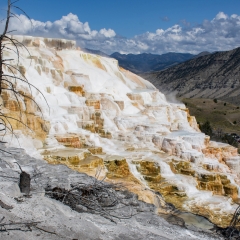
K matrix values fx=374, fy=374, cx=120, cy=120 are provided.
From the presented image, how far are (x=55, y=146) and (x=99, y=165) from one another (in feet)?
5.77

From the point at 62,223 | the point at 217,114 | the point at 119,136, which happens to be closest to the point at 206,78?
the point at 217,114

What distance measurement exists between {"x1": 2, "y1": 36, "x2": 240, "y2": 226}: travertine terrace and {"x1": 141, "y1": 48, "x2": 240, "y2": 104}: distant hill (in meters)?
63.3

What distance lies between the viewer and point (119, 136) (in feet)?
47.9

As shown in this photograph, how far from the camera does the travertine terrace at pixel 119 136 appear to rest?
11.3 m

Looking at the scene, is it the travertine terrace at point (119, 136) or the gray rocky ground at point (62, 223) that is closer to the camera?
the gray rocky ground at point (62, 223)

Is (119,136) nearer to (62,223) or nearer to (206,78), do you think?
(62,223)

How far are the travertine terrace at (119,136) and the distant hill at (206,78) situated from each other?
6326 centimetres

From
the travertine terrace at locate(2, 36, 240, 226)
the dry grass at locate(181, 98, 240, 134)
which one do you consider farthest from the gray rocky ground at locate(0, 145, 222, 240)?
the dry grass at locate(181, 98, 240, 134)

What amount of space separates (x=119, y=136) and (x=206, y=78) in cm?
8560

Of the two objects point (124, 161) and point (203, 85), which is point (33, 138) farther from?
point (203, 85)

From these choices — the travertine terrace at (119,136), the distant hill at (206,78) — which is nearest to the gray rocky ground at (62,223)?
the travertine terrace at (119,136)

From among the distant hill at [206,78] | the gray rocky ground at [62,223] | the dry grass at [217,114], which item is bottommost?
the gray rocky ground at [62,223]

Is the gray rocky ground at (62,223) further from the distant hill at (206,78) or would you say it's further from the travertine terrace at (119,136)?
the distant hill at (206,78)

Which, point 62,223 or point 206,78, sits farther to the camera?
point 206,78
